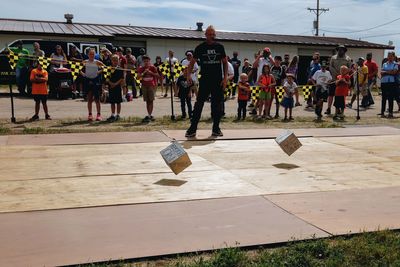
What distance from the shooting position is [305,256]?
12.3 ft

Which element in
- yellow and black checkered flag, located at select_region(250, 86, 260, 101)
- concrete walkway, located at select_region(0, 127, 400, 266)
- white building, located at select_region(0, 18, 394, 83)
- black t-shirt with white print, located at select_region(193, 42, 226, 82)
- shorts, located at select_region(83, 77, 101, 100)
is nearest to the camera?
concrete walkway, located at select_region(0, 127, 400, 266)

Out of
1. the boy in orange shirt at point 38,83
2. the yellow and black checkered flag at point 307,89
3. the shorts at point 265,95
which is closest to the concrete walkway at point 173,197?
the boy in orange shirt at point 38,83

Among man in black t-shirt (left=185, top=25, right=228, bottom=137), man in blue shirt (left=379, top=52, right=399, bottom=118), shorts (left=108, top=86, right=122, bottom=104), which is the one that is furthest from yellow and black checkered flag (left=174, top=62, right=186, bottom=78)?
man in blue shirt (left=379, top=52, right=399, bottom=118)

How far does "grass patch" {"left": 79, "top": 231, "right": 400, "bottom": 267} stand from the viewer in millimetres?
3627

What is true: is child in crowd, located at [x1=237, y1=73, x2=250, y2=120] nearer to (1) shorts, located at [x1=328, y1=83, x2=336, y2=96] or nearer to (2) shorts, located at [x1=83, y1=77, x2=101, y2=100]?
(1) shorts, located at [x1=328, y1=83, x2=336, y2=96]

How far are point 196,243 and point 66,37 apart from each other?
24899mm

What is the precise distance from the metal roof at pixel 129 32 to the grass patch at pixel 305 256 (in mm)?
24839

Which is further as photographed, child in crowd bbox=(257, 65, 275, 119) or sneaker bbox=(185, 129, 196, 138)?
child in crowd bbox=(257, 65, 275, 119)

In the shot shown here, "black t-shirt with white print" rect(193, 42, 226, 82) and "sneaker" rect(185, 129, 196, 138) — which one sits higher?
"black t-shirt with white print" rect(193, 42, 226, 82)

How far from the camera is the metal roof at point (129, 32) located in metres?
27.8

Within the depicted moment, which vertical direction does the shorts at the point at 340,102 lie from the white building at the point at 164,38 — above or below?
below

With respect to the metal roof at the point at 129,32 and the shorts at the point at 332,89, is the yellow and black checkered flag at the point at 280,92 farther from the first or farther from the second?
the metal roof at the point at 129,32

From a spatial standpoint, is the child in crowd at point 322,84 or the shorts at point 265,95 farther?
the child in crowd at point 322,84

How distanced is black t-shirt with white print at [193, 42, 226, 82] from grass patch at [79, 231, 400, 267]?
19.8 feet
